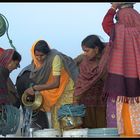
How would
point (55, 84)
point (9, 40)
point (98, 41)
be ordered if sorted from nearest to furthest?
point (98, 41) < point (55, 84) < point (9, 40)

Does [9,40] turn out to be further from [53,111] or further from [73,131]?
[73,131]

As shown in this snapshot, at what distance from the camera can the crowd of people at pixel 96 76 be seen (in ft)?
13.1

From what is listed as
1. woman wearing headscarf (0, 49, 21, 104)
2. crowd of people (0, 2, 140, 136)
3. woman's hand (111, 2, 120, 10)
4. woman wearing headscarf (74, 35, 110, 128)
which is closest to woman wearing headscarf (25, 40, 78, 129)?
crowd of people (0, 2, 140, 136)

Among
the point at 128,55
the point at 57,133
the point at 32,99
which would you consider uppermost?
the point at 128,55

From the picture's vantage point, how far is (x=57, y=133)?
13.6 feet

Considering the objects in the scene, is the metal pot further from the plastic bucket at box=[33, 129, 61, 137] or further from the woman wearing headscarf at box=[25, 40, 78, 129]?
the plastic bucket at box=[33, 129, 61, 137]

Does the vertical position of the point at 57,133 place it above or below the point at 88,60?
below

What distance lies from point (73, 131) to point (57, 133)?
273 mm

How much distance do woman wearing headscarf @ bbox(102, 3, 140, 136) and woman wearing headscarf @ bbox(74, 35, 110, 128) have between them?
0.43m

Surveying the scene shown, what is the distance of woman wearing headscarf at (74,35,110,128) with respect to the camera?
4.53 metres

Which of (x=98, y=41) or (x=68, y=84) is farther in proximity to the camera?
(x=68, y=84)

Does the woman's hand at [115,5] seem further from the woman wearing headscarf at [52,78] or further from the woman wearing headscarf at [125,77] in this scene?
the woman wearing headscarf at [52,78]

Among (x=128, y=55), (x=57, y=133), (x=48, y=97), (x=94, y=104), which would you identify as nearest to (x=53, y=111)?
(x=48, y=97)

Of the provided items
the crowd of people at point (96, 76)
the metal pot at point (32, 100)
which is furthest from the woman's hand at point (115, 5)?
the metal pot at point (32, 100)
